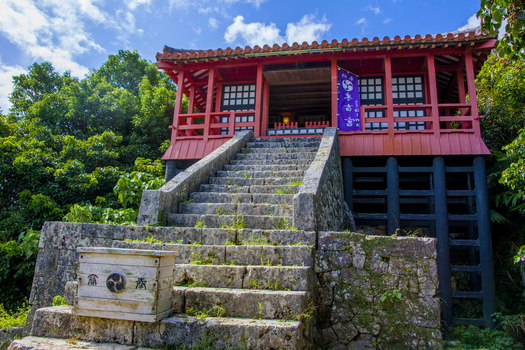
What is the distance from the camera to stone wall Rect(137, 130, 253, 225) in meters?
4.74

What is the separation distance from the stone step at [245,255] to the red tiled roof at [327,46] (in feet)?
20.8

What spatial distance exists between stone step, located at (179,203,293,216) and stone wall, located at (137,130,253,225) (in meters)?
0.25

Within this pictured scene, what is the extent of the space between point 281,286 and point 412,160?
6405 millimetres

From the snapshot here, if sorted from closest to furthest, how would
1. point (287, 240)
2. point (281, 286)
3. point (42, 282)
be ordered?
1. point (281, 286)
2. point (287, 240)
3. point (42, 282)

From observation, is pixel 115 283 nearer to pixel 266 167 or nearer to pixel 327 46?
pixel 266 167

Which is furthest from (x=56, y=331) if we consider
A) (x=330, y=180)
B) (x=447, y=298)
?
(x=447, y=298)

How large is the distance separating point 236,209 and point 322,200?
1277mm

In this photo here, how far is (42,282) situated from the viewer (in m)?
4.30

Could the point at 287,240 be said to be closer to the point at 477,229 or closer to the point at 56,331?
the point at 56,331

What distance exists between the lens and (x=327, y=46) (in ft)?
27.9

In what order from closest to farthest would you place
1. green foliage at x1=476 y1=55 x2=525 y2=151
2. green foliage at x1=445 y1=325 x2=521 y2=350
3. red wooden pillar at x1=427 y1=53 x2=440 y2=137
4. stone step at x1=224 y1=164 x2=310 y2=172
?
green foliage at x1=445 y1=325 x2=521 y2=350 → stone step at x1=224 y1=164 x2=310 y2=172 → red wooden pillar at x1=427 y1=53 x2=440 y2=137 → green foliage at x1=476 y1=55 x2=525 y2=151

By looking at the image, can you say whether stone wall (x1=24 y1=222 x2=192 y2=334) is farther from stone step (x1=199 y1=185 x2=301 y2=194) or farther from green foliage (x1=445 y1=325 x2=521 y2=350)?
green foliage (x1=445 y1=325 x2=521 y2=350)

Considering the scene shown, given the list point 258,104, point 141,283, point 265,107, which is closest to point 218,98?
point 265,107

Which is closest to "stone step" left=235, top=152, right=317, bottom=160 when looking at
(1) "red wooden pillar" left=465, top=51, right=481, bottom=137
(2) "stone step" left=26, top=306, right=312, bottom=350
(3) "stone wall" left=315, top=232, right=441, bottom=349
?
(3) "stone wall" left=315, top=232, right=441, bottom=349
